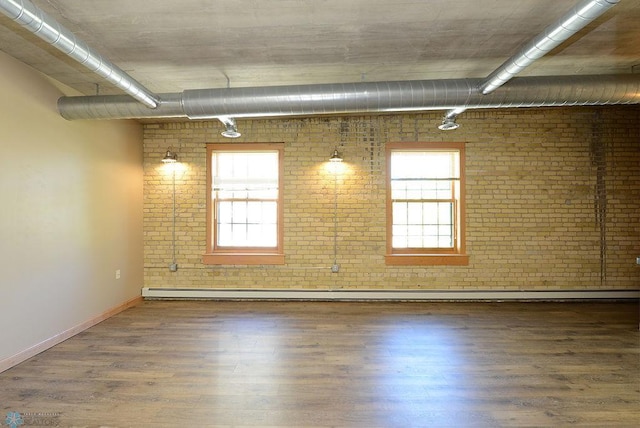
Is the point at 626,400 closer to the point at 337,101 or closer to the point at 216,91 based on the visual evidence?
the point at 337,101

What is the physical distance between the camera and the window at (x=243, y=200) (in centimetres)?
543

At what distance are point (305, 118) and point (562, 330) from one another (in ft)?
15.2

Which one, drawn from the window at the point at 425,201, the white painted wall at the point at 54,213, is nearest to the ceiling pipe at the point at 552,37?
the window at the point at 425,201

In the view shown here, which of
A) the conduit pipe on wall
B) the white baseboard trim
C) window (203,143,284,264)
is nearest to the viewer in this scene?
the white baseboard trim

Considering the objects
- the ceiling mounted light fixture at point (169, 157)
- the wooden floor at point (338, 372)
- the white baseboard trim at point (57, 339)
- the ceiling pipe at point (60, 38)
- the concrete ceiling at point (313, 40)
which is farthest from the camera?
the ceiling mounted light fixture at point (169, 157)

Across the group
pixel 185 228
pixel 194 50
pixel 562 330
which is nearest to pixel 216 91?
pixel 194 50

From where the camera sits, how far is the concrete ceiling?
8.20 feet

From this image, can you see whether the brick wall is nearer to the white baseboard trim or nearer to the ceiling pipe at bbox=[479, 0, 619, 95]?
the white baseboard trim

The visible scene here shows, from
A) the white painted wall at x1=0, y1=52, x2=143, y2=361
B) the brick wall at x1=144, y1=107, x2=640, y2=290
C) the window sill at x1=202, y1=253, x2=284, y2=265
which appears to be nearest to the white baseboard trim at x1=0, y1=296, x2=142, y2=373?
the white painted wall at x1=0, y1=52, x2=143, y2=361

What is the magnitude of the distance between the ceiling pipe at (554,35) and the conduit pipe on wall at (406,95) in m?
0.32

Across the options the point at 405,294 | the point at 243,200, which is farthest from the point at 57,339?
the point at 405,294

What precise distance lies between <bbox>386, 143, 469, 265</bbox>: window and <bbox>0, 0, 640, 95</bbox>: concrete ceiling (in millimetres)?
1773

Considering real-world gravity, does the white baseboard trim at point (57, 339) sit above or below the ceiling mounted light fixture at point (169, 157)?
below

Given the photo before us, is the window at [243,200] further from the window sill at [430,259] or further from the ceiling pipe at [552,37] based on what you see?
the ceiling pipe at [552,37]
